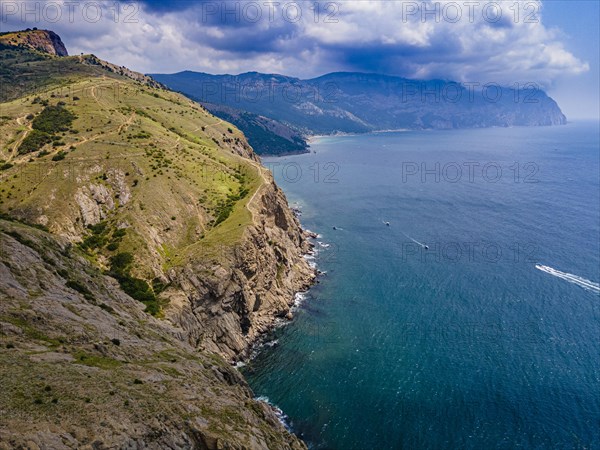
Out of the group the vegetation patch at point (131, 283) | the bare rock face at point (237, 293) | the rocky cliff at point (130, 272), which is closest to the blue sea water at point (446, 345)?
the bare rock face at point (237, 293)

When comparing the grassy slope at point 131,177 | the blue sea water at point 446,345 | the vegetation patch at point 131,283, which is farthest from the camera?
the grassy slope at point 131,177

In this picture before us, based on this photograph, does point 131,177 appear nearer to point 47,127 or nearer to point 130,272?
point 47,127

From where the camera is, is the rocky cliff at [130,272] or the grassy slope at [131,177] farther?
the grassy slope at [131,177]

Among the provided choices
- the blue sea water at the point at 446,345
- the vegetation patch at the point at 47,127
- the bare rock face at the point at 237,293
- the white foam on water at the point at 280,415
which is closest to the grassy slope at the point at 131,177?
the vegetation patch at the point at 47,127

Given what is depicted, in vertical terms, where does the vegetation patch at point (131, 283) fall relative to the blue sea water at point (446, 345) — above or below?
above

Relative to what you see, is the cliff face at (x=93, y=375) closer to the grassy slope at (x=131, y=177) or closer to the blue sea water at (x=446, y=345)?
the blue sea water at (x=446, y=345)

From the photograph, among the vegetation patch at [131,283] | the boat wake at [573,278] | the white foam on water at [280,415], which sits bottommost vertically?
the white foam on water at [280,415]

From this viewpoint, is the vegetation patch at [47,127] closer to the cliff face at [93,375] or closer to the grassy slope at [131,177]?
the grassy slope at [131,177]

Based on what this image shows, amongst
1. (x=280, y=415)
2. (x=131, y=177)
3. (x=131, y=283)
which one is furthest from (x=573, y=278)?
(x=131, y=177)

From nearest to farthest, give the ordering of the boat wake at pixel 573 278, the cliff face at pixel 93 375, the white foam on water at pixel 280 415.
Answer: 1. the cliff face at pixel 93 375
2. the white foam on water at pixel 280 415
3. the boat wake at pixel 573 278
